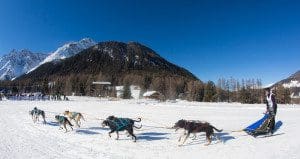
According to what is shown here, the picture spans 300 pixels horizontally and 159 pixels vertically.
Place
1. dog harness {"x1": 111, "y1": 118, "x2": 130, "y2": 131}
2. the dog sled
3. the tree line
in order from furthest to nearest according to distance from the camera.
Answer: the tree line
the dog sled
dog harness {"x1": 111, "y1": 118, "x2": 130, "y2": 131}

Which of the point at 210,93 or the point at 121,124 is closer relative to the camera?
the point at 121,124

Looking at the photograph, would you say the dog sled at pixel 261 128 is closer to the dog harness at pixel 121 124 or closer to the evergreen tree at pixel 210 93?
the dog harness at pixel 121 124

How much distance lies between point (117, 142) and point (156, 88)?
5057 inches

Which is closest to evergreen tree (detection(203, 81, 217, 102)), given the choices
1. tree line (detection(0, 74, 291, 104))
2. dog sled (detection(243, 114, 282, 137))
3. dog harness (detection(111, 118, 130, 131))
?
A: tree line (detection(0, 74, 291, 104))

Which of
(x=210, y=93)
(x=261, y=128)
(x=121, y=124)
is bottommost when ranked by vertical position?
(x=261, y=128)

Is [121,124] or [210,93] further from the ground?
[210,93]

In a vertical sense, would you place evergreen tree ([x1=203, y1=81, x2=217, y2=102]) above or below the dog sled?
above

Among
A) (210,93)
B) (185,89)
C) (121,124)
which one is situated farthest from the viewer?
(185,89)

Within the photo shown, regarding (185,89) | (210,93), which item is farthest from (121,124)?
(185,89)

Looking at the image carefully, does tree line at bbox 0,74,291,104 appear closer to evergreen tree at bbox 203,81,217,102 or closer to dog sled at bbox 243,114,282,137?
evergreen tree at bbox 203,81,217,102

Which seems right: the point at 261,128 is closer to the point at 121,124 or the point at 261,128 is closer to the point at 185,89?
the point at 121,124

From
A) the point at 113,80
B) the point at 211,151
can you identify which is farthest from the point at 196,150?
the point at 113,80

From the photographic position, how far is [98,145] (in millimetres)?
14016

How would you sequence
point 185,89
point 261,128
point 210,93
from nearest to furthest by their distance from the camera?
point 261,128, point 210,93, point 185,89
